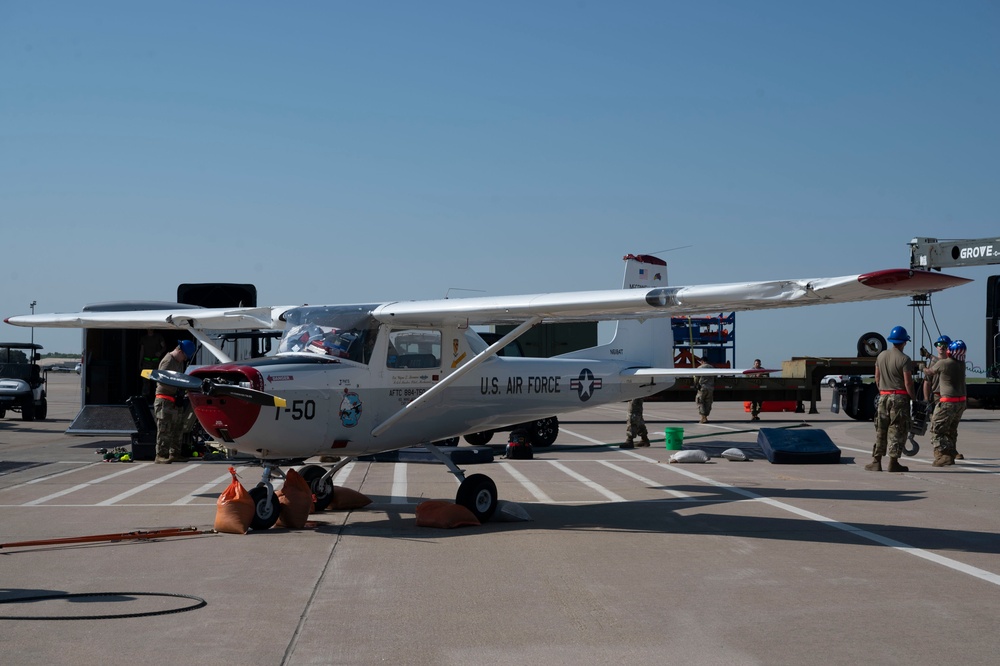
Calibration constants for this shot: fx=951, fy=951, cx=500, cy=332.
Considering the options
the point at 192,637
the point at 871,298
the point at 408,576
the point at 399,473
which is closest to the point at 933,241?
the point at 399,473

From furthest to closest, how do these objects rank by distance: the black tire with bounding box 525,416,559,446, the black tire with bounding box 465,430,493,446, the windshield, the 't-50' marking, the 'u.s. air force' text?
the black tire with bounding box 525,416,559,446 → the black tire with bounding box 465,430,493,446 → the 'u.s. air force' text → the windshield → the 't-50' marking

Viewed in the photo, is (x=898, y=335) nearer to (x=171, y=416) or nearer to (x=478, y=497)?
(x=478, y=497)

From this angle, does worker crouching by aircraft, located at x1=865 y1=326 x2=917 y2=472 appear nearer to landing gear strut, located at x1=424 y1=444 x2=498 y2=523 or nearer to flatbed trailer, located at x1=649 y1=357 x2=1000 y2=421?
landing gear strut, located at x1=424 y1=444 x2=498 y2=523

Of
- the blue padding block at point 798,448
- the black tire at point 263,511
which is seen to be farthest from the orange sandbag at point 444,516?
the blue padding block at point 798,448

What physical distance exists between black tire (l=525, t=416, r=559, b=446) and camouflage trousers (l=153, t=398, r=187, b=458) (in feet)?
23.5

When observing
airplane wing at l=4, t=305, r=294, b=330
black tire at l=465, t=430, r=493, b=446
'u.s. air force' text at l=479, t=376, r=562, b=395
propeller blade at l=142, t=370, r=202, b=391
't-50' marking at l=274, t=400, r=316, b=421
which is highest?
airplane wing at l=4, t=305, r=294, b=330

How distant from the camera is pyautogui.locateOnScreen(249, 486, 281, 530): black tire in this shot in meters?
9.56

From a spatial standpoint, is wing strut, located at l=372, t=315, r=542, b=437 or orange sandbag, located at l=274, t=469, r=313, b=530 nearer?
orange sandbag, located at l=274, t=469, r=313, b=530

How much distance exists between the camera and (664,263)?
1616 centimetres

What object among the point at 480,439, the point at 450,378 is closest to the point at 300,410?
the point at 450,378

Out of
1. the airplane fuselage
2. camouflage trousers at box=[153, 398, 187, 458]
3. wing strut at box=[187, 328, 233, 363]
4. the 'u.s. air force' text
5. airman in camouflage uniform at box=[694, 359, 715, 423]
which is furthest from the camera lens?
airman in camouflage uniform at box=[694, 359, 715, 423]

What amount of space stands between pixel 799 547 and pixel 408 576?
3603 millimetres

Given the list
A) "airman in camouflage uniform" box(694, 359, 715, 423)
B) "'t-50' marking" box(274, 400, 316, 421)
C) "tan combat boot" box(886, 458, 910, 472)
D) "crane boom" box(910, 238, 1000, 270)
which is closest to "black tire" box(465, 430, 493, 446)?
"tan combat boot" box(886, 458, 910, 472)

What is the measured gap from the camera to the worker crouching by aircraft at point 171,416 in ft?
51.3
